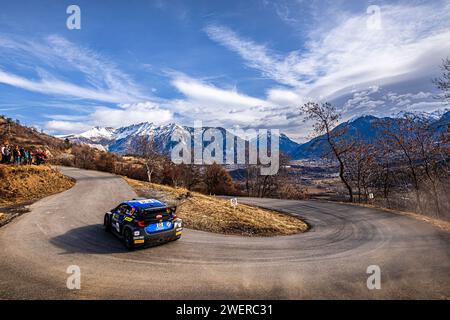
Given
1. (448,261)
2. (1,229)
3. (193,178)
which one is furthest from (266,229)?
(193,178)

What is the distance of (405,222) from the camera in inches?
612

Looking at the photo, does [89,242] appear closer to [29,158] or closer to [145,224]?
[145,224]

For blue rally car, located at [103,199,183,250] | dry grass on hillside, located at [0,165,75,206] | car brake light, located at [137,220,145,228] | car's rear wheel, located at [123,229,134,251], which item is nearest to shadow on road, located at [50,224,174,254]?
car's rear wheel, located at [123,229,134,251]

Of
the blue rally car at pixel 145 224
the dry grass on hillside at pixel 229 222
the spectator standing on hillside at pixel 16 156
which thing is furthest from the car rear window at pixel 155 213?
the spectator standing on hillside at pixel 16 156

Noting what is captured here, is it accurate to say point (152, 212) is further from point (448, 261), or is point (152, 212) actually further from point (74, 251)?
point (448, 261)

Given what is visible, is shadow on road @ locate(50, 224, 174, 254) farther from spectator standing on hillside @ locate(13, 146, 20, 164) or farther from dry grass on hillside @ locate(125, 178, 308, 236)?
spectator standing on hillside @ locate(13, 146, 20, 164)

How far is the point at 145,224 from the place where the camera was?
961 centimetres

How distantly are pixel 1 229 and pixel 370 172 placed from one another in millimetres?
38392

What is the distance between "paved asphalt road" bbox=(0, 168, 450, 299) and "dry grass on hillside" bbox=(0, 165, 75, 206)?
7.29 m

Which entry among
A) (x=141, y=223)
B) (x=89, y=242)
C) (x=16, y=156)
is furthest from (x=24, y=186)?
(x=141, y=223)

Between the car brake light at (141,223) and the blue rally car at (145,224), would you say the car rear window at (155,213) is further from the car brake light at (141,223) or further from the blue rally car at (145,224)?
the car brake light at (141,223)

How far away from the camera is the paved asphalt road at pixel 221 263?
6613 millimetres

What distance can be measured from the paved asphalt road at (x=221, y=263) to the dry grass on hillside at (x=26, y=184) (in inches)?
287

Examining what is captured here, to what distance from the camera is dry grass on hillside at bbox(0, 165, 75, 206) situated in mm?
19328
